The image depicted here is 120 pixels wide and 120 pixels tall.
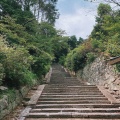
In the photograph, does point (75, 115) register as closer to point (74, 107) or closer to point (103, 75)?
point (74, 107)

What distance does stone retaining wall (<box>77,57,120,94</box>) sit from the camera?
8266 mm

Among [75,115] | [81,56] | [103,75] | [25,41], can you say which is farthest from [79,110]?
[81,56]

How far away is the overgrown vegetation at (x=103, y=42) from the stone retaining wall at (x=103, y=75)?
0.44 m

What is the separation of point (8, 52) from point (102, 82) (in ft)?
19.8

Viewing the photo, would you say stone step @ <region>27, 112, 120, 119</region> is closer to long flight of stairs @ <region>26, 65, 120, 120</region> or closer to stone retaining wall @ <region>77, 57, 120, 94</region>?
long flight of stairs @ <region>26, 65, 120, 120</region>

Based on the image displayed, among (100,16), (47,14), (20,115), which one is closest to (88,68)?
(100,16)

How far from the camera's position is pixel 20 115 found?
203 inches

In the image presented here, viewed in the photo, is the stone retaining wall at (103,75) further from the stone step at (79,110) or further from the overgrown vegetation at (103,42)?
the stone step at (79,110)

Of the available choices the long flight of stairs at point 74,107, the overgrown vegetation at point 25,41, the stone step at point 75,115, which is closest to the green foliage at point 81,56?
the overgrown vegetation at point 25,41

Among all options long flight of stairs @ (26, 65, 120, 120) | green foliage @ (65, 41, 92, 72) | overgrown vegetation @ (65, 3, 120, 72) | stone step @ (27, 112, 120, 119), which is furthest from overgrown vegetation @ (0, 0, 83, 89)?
overgrown vegetation @ (65, 3, 120, 72)

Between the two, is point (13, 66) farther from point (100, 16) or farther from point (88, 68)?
point (100, 16)

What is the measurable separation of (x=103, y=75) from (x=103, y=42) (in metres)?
2.60

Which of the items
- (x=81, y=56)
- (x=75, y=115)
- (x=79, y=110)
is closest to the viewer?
(x=75, y=115)

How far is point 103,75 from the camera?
10.2 meters
